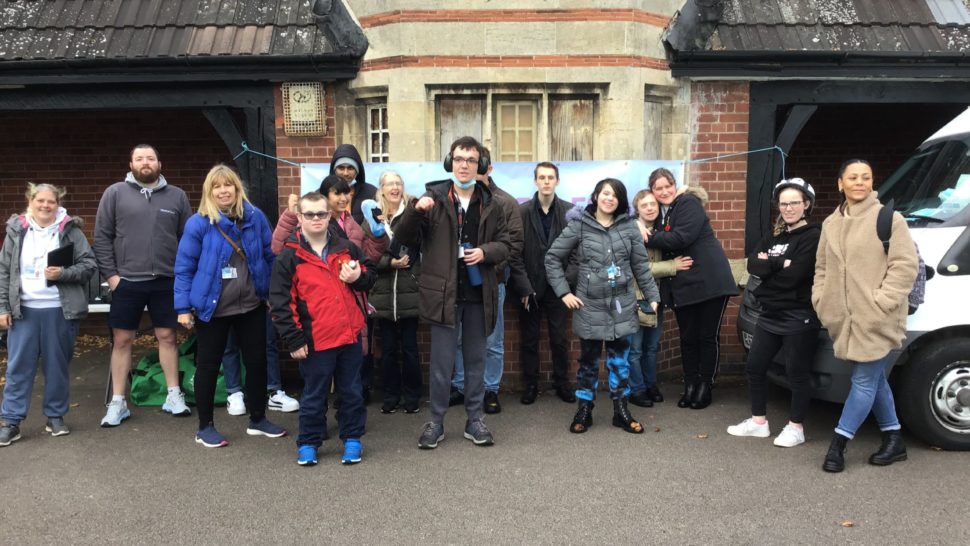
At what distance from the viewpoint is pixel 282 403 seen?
5816 mm

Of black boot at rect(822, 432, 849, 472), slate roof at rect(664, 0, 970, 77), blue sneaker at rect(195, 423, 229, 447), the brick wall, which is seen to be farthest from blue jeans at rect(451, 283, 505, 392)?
the brick wall

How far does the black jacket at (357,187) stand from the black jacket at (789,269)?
2.77 meters

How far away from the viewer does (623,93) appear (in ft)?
20.5

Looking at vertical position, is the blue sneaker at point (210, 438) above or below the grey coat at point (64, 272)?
below

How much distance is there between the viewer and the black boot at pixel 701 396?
569 cm

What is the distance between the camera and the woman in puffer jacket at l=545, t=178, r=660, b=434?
16.6 feet

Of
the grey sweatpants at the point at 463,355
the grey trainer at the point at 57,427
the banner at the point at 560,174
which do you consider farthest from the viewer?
the banner at the point at 560,174

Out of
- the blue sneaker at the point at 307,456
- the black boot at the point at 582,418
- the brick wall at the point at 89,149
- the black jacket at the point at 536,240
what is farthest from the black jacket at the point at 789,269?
the brick wall at the point at 89,149

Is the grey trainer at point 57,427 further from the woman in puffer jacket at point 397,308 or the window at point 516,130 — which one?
the window at point 516,130

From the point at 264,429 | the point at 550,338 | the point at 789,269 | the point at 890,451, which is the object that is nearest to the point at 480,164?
the point at 550,338

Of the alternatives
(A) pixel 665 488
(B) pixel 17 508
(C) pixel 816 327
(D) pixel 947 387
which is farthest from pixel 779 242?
(B) pixel 17 508

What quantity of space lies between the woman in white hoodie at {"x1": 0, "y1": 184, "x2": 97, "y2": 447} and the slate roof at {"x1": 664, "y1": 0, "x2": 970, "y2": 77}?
4.94 metres

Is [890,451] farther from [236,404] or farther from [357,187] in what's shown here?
[236,404]

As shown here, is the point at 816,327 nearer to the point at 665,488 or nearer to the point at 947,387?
the point at 947,387
